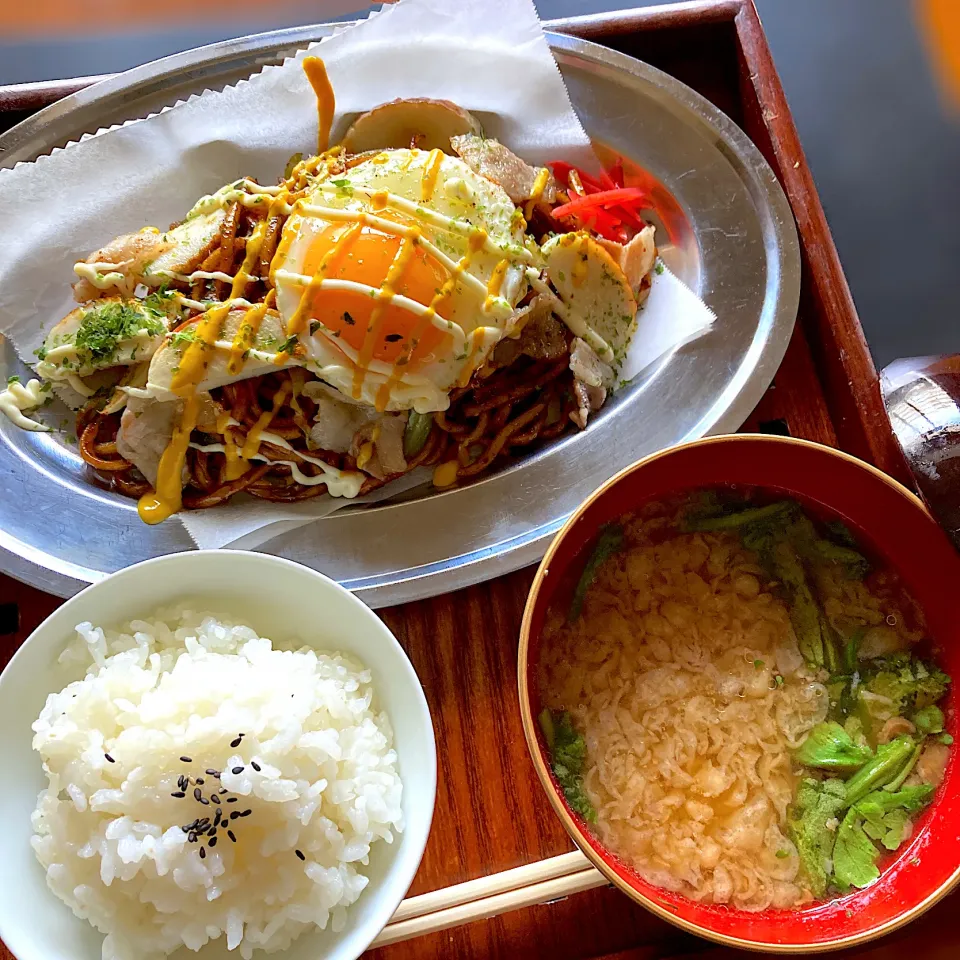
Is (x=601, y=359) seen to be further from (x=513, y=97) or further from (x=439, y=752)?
(x=439, y=752)

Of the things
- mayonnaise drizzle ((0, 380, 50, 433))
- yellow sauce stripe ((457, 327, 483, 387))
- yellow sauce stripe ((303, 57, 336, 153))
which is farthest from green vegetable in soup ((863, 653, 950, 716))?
mayonnaise drizzle ((0, 380, 50, 433))

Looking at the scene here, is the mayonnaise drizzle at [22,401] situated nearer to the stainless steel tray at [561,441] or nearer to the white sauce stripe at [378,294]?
the stainless steel tray at [561,441]

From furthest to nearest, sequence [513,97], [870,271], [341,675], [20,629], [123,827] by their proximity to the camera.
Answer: [870,271] < [513,97] < [20,629] < [341,675] < [123,827]

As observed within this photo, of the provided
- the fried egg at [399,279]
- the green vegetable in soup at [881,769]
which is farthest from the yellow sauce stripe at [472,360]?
the green vegetable in soup at [881,769]

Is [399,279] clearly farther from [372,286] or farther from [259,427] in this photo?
[259,427]

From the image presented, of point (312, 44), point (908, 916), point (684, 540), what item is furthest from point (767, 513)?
point (312, 44)

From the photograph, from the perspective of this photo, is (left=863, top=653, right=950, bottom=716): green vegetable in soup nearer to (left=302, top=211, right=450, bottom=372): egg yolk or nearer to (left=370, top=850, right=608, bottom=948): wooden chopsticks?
(left=370, top=850, right=608, bottom=948): wooden chopsticks

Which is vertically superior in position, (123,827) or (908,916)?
(123,827)
